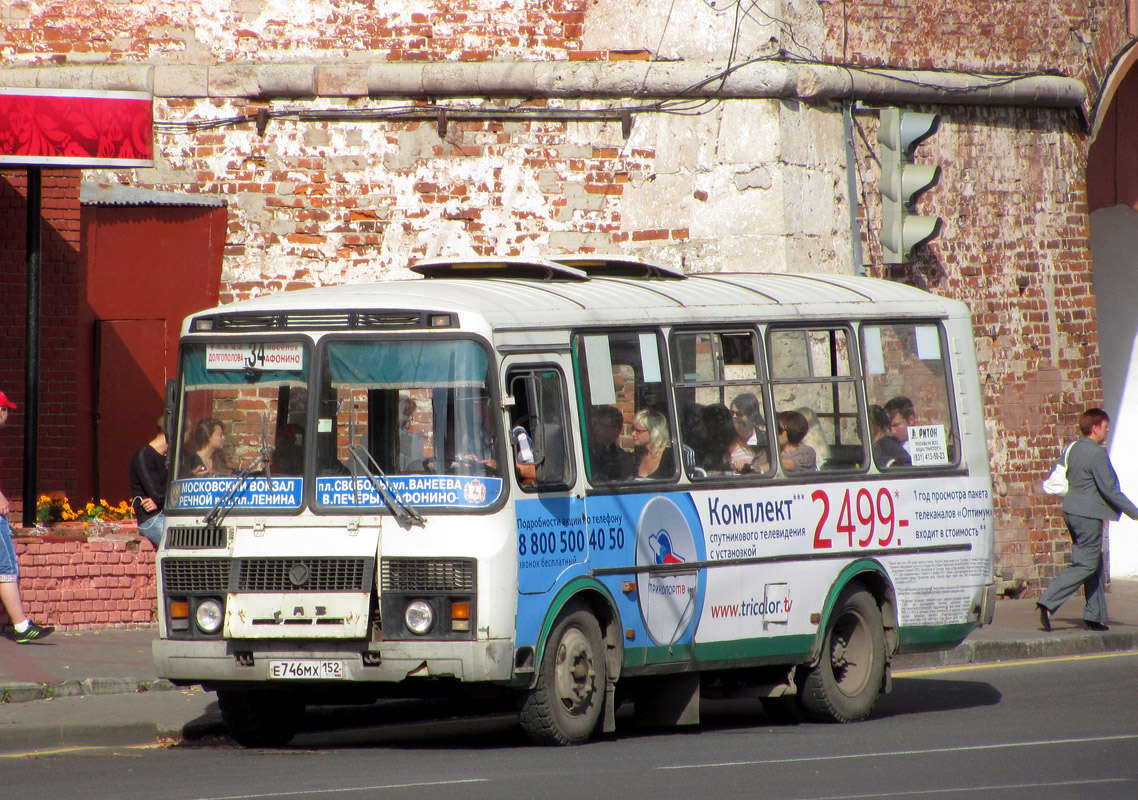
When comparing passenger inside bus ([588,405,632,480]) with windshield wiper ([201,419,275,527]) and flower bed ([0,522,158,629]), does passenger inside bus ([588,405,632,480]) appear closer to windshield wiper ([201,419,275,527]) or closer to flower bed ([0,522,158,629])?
windshield wiper ([201,419,275,527])

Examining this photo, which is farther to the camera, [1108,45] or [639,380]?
[1108,45]

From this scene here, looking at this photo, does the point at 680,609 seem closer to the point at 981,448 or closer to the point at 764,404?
the point at 764,404

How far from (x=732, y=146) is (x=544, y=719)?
25.7 feet

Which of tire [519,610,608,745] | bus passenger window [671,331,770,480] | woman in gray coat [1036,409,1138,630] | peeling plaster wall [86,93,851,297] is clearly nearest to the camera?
tire [519,610,608,745]

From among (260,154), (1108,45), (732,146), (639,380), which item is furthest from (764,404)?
(1108,45)

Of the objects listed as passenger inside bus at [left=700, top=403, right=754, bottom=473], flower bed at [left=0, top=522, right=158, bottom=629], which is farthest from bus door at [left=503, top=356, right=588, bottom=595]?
flower bed at [left=0, top=522, right=158, bottom=629]

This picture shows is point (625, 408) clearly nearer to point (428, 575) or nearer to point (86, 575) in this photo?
point (428, 575)

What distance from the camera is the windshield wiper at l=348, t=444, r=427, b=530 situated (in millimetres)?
8781

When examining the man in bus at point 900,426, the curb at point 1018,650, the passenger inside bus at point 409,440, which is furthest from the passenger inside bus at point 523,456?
the curb at point 1018,650

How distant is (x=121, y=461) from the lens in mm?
16391

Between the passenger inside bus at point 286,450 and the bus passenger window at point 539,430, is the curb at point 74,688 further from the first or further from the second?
the bus passenger window at point 539,430

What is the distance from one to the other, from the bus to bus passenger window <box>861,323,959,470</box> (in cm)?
2

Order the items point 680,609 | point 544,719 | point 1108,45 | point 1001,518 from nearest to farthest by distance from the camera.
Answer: point 544,719
point 680,609
point 1001,518
point 1108,45

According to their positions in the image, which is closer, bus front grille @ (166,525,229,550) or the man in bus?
bus front grille @ (166,525,229,550)
